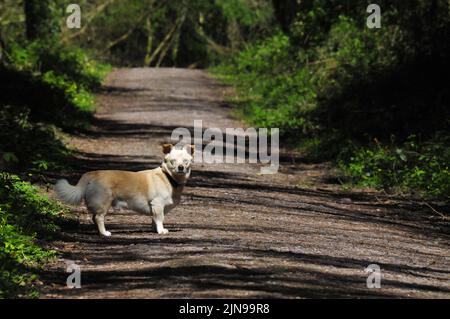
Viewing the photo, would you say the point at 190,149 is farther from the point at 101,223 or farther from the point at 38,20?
the point at 38,20

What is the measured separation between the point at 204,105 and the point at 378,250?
55.4 ft

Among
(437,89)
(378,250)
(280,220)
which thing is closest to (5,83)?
(437,89)

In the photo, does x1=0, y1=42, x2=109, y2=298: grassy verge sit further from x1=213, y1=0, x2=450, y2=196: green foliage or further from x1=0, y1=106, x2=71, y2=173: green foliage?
x1=213, y1=0, x2=450, y2=196: green foliage

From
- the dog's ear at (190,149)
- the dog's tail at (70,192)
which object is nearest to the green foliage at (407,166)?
the dog's ear at (190,149)

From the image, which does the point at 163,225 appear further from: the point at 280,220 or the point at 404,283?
the point at 404,283

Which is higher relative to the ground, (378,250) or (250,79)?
(250,79)

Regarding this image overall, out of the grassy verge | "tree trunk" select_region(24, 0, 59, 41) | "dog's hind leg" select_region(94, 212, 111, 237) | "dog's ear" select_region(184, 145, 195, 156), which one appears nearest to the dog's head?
"dog's ear" select_region(184, 145, 195, 156)

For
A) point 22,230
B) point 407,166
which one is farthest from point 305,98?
point 22,230

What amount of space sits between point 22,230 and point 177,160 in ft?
5.79

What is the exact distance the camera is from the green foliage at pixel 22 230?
27.2 feet

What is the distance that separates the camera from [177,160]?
1028 cm

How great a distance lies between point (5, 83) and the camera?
2083 centimetres

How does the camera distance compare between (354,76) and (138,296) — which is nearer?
(138,296)
